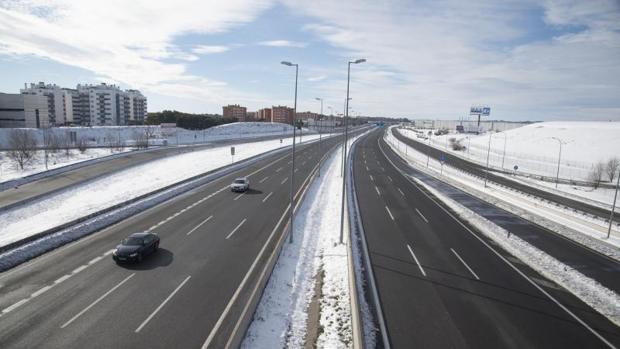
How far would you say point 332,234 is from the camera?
22469 mm

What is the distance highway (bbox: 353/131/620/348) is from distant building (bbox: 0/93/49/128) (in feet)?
350

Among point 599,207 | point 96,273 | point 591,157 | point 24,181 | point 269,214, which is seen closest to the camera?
point 96,273

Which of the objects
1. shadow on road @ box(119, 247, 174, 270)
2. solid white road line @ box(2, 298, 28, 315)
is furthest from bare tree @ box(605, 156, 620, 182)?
solid white road line @ box(2, 298, 28, 315)

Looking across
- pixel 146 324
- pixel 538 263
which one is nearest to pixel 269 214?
pixel 146 324

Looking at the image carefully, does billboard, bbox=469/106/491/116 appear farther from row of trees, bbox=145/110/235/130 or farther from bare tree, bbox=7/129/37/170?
bare tree, bbox=7/129/37/170

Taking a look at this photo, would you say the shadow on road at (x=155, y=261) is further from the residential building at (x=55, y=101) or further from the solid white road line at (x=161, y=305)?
the residential building at (x=55, y=101)

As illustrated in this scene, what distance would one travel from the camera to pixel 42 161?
1993 inches

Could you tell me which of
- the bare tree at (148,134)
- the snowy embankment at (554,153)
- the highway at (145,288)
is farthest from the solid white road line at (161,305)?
the bare tree at (148,134)

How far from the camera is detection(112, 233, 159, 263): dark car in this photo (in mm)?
16500

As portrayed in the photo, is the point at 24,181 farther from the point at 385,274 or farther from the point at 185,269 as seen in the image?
the point at 385,274

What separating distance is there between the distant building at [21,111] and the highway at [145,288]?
A: 9590 centimetres

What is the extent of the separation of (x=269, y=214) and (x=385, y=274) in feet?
39.2

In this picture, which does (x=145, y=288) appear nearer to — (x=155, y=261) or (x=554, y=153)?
(x=155, y=261)

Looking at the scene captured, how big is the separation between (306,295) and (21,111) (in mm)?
115362
